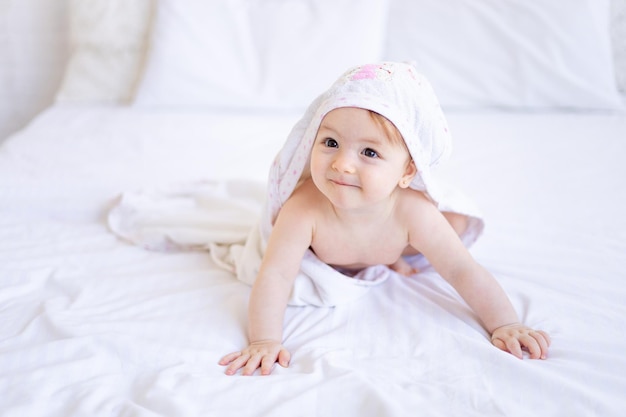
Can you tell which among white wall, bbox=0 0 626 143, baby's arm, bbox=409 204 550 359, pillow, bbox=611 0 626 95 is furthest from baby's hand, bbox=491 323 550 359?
white wall, bbox=0 0 626 143

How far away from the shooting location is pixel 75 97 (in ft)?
6.92

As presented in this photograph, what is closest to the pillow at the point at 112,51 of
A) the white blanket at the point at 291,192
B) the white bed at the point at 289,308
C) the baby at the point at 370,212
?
the white bed at the point at 289,308

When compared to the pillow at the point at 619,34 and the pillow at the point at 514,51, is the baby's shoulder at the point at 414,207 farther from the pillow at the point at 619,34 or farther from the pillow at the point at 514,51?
the pillow at the point at 619,34

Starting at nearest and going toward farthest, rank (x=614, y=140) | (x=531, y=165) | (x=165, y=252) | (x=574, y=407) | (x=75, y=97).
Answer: (x=574, y=407), (x=165, y=252), (x=531, y=165), (x=614, y=140), (x=75, y=97)

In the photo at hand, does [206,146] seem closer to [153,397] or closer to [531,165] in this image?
[531,165]

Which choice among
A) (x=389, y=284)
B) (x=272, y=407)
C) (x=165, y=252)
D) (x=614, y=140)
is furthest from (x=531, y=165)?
(x=272, y=407)

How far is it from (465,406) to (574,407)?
132 millimetres

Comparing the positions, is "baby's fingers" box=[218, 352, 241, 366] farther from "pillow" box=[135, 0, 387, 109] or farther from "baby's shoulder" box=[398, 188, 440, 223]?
"pillow" box=[135, 0, 387, 109]

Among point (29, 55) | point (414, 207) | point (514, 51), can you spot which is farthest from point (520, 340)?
point (29, 55)

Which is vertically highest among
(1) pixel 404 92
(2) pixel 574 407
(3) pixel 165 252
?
(1) pixel 404 92

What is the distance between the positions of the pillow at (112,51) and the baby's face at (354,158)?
1290 mm

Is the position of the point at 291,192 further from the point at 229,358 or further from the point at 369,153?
the point at 229,358

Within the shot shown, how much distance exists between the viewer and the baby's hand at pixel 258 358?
937 mm

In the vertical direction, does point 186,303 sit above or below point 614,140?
below
